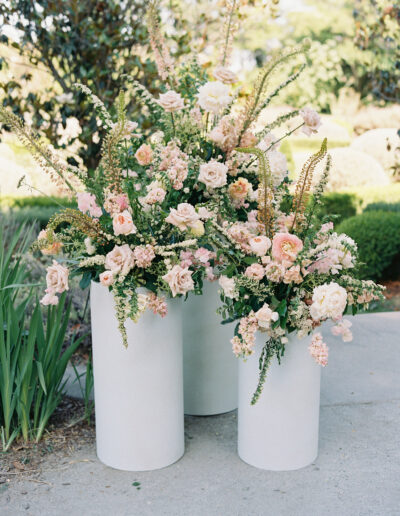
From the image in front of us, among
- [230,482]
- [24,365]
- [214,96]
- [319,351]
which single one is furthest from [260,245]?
[24,365]

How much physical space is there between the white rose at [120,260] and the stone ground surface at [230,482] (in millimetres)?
853

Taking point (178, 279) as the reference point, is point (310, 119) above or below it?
above

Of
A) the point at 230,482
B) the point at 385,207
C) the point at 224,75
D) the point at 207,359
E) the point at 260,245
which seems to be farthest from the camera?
the point at 385,207

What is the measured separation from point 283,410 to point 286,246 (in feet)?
2.20

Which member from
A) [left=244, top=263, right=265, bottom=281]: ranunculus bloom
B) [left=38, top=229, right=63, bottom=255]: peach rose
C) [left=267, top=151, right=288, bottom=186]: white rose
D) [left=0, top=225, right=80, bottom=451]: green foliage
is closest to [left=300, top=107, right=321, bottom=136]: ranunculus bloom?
[left=267, top=151, right=288, bottom=186]: white rose

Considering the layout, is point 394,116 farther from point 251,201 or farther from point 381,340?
point 251,201

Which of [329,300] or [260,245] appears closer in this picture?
[329,300]

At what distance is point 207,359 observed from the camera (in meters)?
2.85

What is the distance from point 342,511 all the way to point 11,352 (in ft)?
4.87

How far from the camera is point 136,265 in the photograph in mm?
2285

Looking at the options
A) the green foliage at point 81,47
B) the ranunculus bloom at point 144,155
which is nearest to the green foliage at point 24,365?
the ranunculus bloom at point 144,155

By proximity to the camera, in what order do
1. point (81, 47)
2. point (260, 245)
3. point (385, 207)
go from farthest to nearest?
1. point (385, 207)
2. point (81, 47)
3. point (260, 245)

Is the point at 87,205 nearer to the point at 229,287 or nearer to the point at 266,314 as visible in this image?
the point at 229,287

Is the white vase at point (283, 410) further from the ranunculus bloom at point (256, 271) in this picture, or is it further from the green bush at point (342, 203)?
the green bush at point (342, 203)
